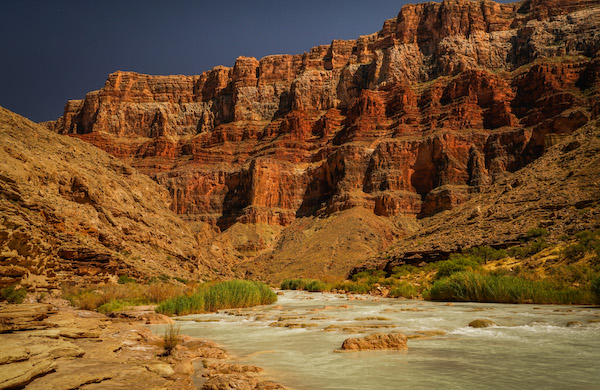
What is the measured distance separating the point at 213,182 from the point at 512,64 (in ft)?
305

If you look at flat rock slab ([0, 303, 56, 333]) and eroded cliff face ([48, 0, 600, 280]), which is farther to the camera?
eroded cliff face ([48, 0, 600, 280])

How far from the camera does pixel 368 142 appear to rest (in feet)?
326

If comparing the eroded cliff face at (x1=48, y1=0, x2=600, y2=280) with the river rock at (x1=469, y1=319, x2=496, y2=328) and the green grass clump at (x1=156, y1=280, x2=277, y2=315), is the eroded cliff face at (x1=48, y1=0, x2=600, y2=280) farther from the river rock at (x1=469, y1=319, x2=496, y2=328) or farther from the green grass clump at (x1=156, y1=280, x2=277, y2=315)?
the river rock at (x1=469, y1=319, x2=496, y2=328)

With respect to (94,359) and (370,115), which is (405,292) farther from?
(370,115)

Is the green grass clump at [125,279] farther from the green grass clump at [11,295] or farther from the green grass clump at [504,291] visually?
the green grass clump at [504,291]

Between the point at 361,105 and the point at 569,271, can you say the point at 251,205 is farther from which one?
the point at 569,271

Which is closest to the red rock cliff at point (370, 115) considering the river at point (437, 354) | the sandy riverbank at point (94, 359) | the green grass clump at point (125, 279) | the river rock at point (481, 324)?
the green grass clump at point (125, 279)

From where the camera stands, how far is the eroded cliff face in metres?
84.9

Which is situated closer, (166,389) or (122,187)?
(166,389)

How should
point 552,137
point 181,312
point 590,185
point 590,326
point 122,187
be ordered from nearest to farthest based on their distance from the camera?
point 590,326, point 181,312, point 590,185, point 122,187, point 552,137

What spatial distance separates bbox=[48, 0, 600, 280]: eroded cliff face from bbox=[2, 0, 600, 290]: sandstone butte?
0.48 meters

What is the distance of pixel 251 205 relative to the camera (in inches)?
3809

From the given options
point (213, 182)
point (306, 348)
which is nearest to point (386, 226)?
point (213, 182)

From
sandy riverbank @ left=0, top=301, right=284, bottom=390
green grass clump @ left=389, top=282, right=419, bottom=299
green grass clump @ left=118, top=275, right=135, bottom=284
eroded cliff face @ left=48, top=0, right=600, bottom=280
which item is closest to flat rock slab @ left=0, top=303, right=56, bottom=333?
sandy riverbank @ left=0, top=301, right=284, bottom=390
